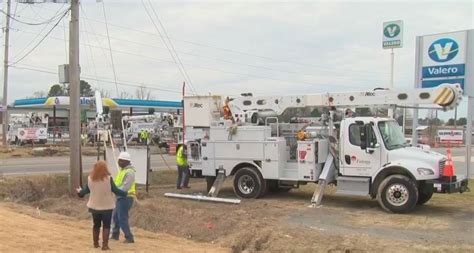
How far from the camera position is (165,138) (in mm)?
43594

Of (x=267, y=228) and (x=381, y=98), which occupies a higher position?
(x=381, y=98)

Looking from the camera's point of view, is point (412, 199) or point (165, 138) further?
point (165, 138)

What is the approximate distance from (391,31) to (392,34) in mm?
155

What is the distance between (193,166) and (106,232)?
772cm

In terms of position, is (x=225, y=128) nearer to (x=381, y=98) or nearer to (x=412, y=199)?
(x=381, y=98)

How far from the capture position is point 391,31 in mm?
26344

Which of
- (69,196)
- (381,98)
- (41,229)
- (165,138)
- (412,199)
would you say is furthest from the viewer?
(165,138)

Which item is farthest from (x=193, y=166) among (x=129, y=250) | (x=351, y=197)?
(x=129, y=250)

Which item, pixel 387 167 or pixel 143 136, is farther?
pixel 143 136

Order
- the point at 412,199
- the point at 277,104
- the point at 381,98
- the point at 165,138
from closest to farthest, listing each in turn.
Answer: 1. the point at 412,199
2. the point at 381,98
3. the point at 277,104
4. the point at 165,138

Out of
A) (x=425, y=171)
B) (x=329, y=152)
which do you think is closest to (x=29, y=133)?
(x=329, y=152)

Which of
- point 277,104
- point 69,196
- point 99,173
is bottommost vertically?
point 69,196

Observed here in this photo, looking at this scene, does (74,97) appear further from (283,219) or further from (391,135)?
(391,135)

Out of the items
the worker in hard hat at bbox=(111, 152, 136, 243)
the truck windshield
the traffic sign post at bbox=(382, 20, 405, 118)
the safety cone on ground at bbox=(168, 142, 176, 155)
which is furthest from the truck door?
the safety cone on ground at bbox=(168, 142, 176, 155)
